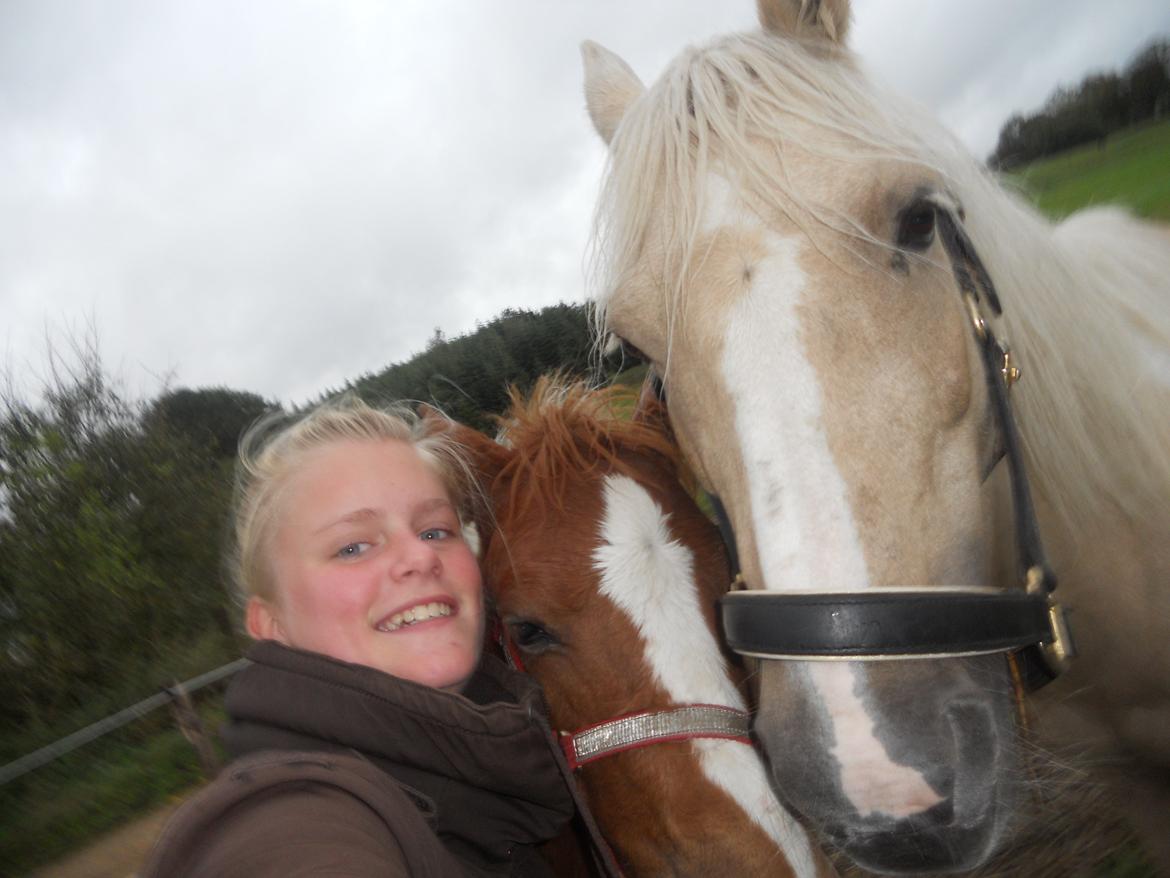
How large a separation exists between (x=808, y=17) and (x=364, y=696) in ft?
6.63

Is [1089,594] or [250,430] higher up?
[250,430]

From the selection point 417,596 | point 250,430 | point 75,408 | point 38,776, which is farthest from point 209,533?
point 417,596

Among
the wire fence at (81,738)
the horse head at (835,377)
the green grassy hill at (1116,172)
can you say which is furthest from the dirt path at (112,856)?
the green grassy hill at (1116,172)

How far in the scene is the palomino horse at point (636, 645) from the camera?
1.56 meters

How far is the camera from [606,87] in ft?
7.27

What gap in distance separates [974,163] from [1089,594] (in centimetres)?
123

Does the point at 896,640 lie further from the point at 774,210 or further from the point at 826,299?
the point at 774,210

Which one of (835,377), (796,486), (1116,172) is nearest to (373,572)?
(796,486)

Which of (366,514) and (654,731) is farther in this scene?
(366,514)

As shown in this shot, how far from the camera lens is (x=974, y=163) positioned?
173cm

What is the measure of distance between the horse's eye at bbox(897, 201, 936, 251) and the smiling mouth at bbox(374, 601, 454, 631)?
141 cm

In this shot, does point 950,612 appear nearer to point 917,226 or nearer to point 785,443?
point 785,443

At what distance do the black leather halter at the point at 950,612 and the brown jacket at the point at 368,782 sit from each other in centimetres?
64

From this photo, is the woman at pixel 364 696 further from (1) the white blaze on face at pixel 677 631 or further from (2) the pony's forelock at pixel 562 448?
(1) the white blaze on face at pixel 677 631
